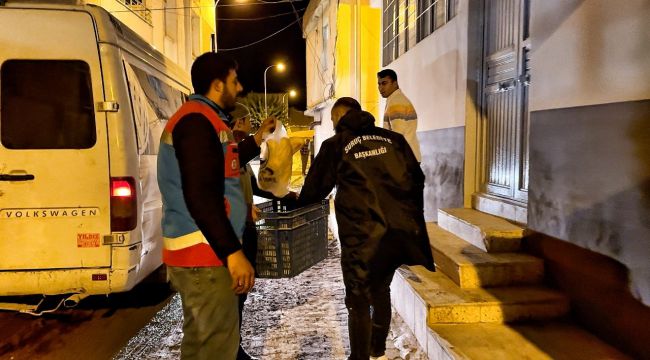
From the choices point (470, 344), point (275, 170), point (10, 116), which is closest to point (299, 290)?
point (275, 170)

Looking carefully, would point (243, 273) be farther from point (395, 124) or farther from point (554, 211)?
point (395, 124)

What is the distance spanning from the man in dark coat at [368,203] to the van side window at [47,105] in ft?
6.87

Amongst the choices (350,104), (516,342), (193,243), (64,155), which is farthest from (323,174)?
(64,155)

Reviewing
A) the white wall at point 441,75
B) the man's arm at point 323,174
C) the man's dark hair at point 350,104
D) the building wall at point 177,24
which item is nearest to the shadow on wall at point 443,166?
the white wall at point 441,75

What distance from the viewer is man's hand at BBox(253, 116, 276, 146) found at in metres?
3.65

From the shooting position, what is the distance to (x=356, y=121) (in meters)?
3.29

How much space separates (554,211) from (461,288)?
101 centimetres

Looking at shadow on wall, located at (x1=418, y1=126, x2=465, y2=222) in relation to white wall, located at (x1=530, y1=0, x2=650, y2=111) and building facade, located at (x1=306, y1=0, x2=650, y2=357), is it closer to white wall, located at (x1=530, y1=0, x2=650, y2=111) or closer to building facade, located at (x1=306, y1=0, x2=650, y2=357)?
building facade, located at (x1=306, y1=0, x2=650, y2=357)

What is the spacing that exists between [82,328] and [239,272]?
9.97 ft

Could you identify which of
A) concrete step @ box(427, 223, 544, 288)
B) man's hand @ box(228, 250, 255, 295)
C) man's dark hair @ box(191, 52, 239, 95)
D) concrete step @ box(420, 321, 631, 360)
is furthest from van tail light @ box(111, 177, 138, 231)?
concrete step @ box(427, 223, 544, 288)

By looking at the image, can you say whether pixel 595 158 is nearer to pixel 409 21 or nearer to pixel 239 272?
pixel 239 272

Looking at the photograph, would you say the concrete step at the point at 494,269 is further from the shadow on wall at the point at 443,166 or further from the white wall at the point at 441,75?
the white wall at the point at 441,75

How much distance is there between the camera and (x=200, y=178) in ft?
7.18

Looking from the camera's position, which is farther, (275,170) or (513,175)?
(513,175)
